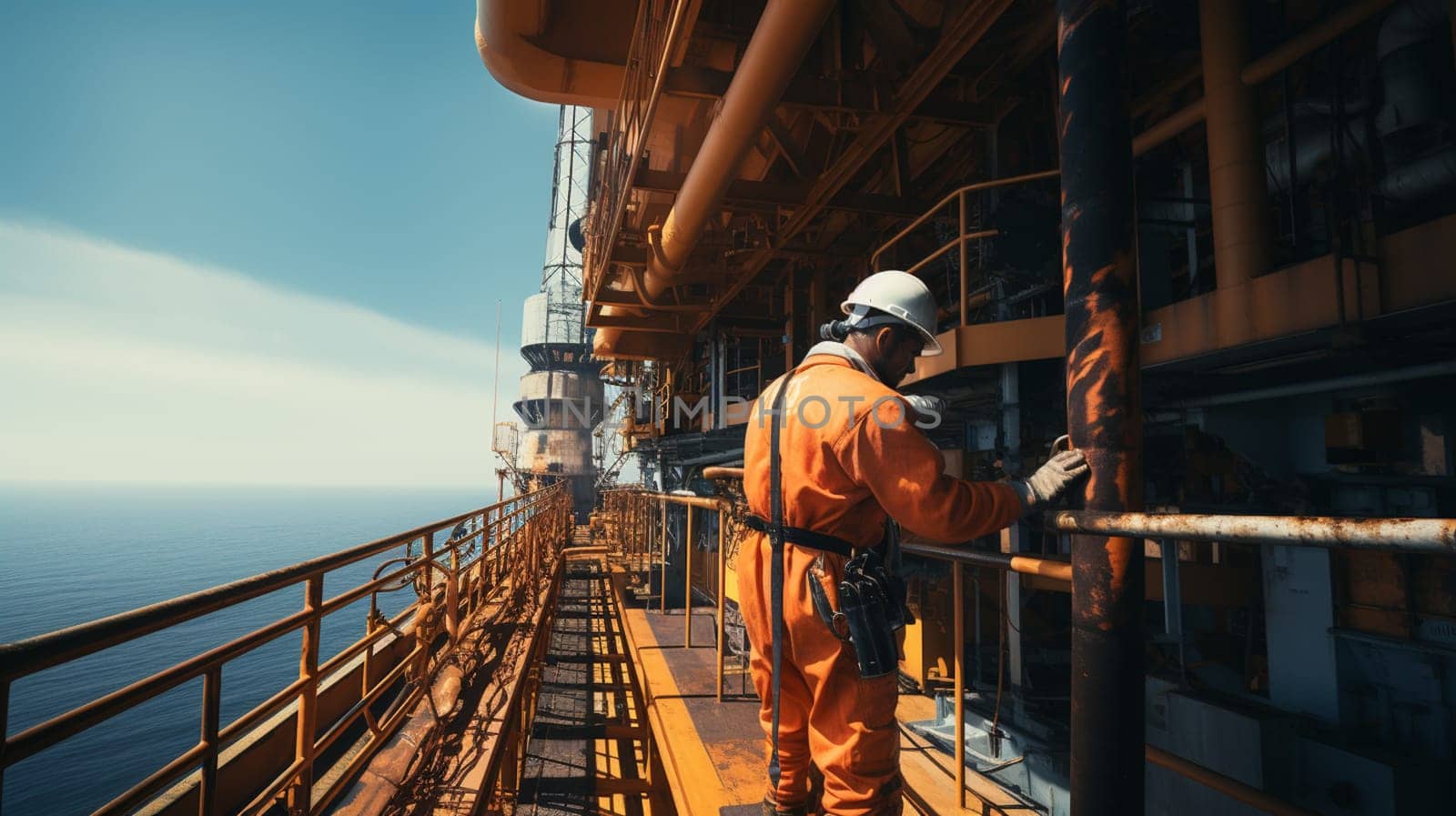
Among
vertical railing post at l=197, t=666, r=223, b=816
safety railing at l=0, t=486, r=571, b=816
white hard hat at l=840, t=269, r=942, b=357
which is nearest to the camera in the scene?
safety railing at l=0, t=486, r=571, b=816

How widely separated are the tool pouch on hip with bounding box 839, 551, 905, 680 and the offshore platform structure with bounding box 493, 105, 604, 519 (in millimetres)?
35815

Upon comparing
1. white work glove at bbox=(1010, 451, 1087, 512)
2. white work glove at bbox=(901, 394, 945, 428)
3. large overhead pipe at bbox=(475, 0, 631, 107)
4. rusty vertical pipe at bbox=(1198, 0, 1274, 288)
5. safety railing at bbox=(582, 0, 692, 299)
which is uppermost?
large overhead pipe at bbox=(475, 0, 631, 107)

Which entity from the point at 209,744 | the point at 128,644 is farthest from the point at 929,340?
the point at 128,644

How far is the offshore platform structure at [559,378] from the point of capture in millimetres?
36875

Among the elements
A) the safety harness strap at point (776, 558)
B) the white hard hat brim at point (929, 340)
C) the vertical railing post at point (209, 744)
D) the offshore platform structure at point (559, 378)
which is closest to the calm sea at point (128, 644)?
the vertical railing post at point (209, 744)

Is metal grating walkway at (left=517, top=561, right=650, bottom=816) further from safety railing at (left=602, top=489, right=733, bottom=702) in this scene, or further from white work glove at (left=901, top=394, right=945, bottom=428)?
white work glove at (left=901, top=394, right=945, bottom=428)

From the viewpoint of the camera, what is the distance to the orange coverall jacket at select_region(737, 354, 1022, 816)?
1807 millimetres

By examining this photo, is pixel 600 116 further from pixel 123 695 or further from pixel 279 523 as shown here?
pixel 279 523

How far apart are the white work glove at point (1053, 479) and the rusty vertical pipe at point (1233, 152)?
307 cm

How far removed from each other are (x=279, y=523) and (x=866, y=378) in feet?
591

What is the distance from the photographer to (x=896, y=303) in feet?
7.13

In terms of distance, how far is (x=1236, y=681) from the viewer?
5746 mm

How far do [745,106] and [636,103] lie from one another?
4.65 ft

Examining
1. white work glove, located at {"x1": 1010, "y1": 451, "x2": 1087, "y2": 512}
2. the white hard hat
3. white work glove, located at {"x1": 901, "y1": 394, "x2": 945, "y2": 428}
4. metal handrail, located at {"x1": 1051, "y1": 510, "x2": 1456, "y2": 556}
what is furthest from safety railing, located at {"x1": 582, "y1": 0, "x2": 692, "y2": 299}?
metal handrail, located at {"x1": 1051, "y1": 510, "x2": 1456, "y2": 556}
